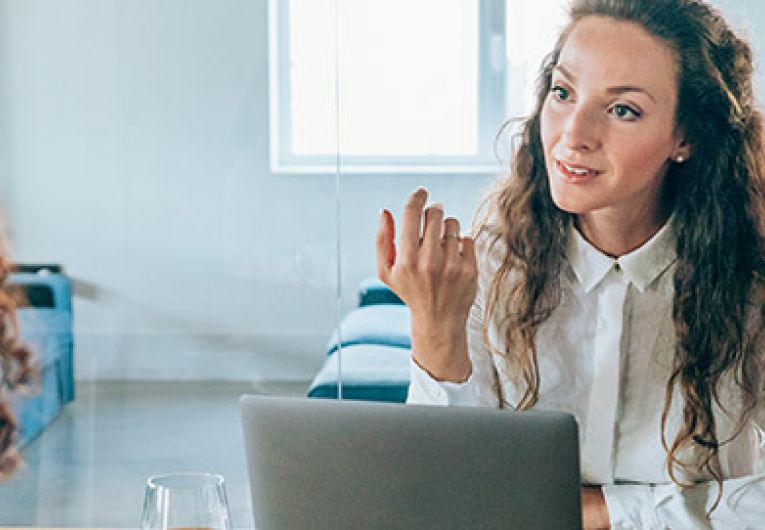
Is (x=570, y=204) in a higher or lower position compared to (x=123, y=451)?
higher

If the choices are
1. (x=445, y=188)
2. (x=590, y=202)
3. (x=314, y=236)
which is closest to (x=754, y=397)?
(x=590, y=202)

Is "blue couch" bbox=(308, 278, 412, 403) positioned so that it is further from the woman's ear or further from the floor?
the woman's ear

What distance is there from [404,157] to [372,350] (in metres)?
0.42

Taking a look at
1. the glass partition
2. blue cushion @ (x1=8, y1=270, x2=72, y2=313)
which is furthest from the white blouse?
blue cushion @ (x1=8, y1=270, x2=72, y2=313)

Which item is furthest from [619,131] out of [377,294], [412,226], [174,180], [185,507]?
[185,507]

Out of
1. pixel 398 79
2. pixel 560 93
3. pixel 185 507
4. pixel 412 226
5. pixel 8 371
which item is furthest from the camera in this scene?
pixel 398 79

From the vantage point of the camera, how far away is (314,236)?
9.07 feet

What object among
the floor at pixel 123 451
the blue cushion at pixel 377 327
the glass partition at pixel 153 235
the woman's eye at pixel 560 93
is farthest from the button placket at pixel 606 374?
the floor at pixel 123 451

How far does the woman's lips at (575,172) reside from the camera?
2.21m

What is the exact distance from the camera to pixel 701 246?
86.4 inches

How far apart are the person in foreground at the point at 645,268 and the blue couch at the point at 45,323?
1.01 m

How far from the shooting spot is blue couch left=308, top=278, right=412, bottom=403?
273 centimetres

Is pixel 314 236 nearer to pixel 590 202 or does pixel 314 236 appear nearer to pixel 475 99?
pixel 475 99

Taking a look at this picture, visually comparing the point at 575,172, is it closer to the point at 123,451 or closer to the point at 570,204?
the point at 570,204
